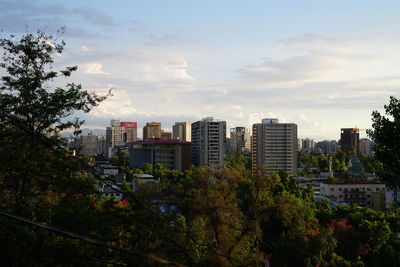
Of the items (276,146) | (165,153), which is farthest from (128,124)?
(276,146)

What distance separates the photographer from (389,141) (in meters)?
8.17

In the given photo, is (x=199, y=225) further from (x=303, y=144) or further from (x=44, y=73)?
(x=303, y=144)

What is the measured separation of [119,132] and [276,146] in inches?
2743

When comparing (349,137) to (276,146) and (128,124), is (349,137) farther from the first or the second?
(128,124)

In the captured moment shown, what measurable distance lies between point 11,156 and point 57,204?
100 cm

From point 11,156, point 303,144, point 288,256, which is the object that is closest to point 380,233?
point 288,256

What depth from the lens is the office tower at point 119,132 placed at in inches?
4769

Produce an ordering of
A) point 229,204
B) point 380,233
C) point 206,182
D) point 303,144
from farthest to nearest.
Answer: point 303,144, point 380,233, point 206,182, point 229,204

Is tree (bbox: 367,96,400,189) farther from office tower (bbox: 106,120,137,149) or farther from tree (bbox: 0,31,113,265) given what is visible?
office tower (bbox: 106,120,137,149)

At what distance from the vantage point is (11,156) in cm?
647

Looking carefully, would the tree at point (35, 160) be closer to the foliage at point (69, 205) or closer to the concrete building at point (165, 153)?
the foliage at point (69, 205)

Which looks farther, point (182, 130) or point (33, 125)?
point (182, 130)

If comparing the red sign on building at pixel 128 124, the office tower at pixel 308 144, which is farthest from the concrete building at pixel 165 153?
the office tower at pixel 308 144

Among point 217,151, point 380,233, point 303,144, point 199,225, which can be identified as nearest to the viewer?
point 199,225
